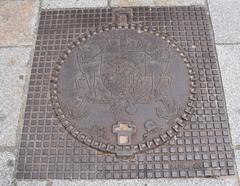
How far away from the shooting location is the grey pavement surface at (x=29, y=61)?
114 inches

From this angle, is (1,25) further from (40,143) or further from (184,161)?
(184,161)

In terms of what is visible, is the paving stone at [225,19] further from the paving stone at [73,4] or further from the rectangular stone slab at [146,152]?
the paving stone at [73,4]

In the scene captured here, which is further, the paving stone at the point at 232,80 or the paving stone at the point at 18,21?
the paving stone at the point at 18,21

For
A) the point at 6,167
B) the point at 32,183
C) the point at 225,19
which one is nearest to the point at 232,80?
the point at 225,19

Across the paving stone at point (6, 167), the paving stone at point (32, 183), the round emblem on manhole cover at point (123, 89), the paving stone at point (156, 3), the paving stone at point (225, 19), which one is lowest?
the paving stone at point (32, 183)

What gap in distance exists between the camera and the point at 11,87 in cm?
335

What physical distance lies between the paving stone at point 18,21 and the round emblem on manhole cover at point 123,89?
47 centimetres

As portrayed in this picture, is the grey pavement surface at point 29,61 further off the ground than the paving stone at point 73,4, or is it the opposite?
the paving stone at point 73,4

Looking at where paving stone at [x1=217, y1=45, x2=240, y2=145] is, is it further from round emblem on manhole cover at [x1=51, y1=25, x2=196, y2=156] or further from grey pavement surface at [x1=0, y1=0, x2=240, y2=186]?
round emblem on manhole cover at [x1=51, y1=25, x2=196, y2=156]

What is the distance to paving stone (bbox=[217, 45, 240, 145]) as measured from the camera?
310 cm

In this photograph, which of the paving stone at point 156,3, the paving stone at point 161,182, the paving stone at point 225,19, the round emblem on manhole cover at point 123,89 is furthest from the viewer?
the paving stone at point 156,3

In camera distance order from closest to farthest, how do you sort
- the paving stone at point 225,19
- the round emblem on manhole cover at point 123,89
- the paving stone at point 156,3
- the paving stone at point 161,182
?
the paving stone at point 161,182, the round emblem on manhole cover at point 123,89, the paving stone at point 225,19, the paving stone at point 156,3

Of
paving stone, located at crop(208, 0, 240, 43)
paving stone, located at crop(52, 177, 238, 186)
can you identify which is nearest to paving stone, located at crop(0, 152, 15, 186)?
paving stone, located at crop(52, 177, 238, 186)

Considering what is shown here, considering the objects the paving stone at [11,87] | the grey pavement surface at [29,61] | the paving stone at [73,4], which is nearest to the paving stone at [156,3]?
the grey pavement surface at [29,61]
